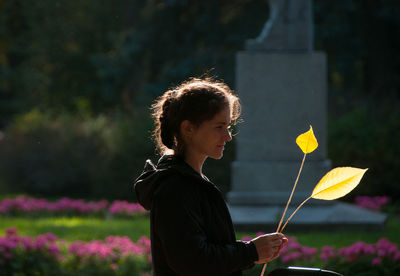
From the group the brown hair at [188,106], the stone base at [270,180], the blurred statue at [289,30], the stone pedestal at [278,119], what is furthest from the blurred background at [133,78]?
the brown hair at [188,106]

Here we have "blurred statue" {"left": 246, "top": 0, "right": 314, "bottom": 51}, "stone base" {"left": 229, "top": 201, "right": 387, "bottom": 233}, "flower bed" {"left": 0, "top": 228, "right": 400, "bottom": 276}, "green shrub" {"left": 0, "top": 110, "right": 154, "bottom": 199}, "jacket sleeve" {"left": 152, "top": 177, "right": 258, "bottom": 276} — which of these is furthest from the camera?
"green shrub" {"left": 0, "top": 110, "right": 154, "bottom": 199}

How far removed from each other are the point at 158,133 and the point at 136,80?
75.1ft

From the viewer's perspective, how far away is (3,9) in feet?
100

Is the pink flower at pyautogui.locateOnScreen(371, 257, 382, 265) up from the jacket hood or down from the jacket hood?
down

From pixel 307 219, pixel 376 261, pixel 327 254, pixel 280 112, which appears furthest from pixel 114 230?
pixel 376 261

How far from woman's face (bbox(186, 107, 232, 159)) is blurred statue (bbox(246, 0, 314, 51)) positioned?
6.62 m

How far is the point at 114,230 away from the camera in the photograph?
29.5 feet

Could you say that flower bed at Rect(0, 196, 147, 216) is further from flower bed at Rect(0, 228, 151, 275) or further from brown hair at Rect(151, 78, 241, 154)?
brown hair at Rect(151, 78, 241, 154)

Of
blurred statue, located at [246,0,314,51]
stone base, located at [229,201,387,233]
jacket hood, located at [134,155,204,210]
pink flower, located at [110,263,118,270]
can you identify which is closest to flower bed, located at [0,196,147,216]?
stone base, located at [229,201,387,233]

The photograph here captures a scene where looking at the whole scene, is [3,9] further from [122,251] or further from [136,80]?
[122,251]

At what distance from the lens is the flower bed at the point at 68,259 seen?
18.5 feet

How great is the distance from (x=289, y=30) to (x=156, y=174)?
22.5 ft

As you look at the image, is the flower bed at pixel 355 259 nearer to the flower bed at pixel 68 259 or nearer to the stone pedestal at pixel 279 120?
the flower bed at pixel 68 259

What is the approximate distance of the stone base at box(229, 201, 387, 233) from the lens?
8.04 m
